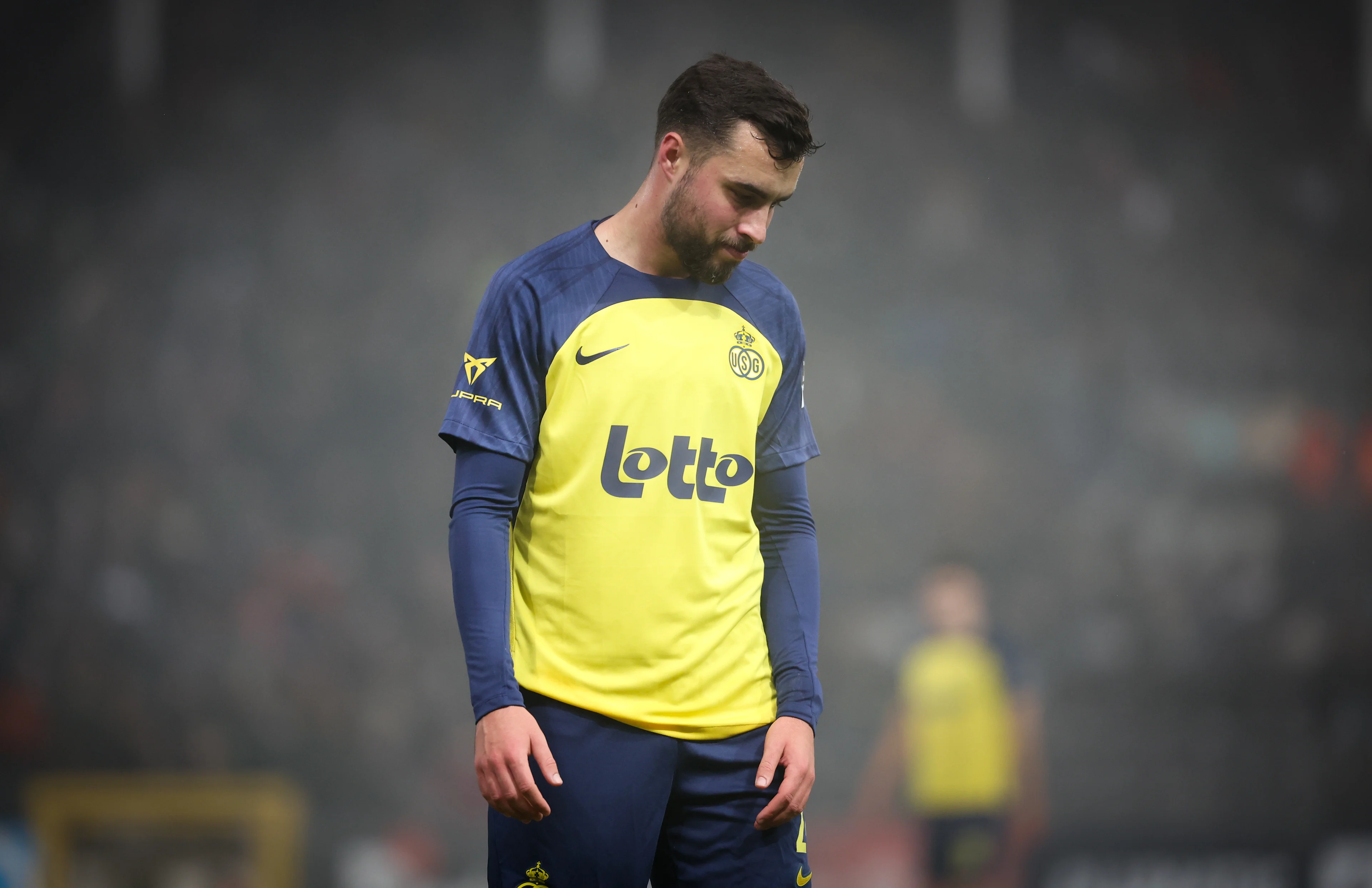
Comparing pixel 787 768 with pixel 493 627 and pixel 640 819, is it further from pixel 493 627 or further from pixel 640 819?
pixel 493 627

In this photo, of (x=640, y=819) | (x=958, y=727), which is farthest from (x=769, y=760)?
(x=958, y=727)

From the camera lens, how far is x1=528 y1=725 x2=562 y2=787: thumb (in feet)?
3.76

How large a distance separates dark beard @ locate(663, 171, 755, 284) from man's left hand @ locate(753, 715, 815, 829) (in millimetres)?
535

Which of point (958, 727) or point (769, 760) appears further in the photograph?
point (958, 727)

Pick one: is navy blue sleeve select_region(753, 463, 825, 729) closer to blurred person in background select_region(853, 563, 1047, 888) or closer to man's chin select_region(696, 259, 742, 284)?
man's chin select_region(696, 259, 742, 284)

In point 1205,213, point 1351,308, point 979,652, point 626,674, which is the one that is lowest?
point 979,652

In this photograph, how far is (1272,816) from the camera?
4641 millimetres

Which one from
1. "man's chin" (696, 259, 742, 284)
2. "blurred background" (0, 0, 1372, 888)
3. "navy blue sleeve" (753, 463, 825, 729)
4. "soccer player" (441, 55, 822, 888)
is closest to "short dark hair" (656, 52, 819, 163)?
"soccer player" (441, 55, 822, 888)

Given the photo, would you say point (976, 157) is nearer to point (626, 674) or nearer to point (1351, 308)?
point (1351, 308)

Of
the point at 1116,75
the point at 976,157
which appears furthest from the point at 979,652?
the point at 1116,75

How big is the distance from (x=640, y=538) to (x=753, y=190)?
41cm

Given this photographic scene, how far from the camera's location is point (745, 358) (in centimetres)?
133

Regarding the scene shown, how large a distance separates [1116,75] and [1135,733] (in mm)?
2922

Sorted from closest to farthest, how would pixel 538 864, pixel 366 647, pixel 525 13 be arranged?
pixel 538 864, pixel 366 647, pixel 525 13
